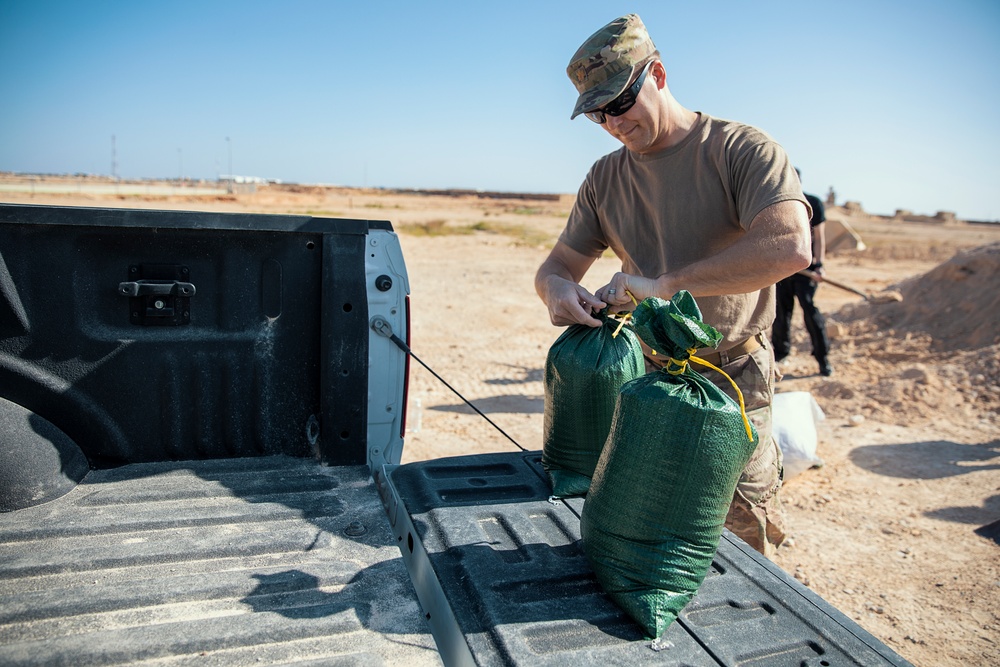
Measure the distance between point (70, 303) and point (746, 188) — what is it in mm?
2234

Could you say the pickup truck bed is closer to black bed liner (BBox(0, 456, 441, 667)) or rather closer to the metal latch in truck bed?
black bed liner (BBox(0, 456, 441, 667))

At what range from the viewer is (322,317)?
2586 mm

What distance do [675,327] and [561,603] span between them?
70cm

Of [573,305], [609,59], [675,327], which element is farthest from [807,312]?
[675,327]

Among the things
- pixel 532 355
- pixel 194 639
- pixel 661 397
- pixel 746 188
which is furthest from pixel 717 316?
pixel 532 355

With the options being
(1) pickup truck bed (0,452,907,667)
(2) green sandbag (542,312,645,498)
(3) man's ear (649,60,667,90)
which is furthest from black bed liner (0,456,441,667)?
(3) man's ear (649,60,667,90)

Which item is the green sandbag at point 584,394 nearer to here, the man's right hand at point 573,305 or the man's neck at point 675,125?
the man's right hand at point 573,305

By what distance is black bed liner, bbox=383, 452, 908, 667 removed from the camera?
5.03 feet

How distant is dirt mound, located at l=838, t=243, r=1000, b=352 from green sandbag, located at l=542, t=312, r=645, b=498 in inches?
311

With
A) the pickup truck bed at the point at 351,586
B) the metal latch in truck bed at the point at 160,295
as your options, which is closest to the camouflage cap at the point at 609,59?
the pickup truck bed at the point at 351,586

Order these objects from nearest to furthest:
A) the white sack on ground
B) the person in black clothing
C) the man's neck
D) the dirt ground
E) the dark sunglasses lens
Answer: the dark sunglasses lens → the man's neck → the dirt ground → the white sack on ground → the person in black clothing

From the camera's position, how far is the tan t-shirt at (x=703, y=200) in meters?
2.48

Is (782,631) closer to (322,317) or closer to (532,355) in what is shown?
(322,317)

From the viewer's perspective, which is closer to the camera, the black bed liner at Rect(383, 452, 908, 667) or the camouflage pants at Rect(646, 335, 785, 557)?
the black bed liner at Rect(383, 452, 908, 667)
